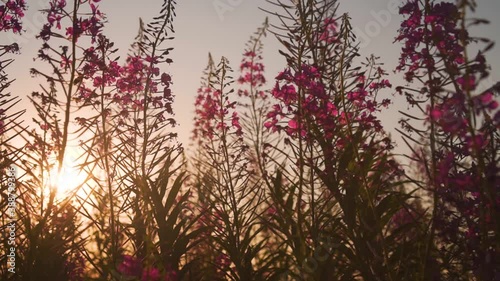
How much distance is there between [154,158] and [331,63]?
Result: 7.27ft

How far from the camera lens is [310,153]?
415 cm

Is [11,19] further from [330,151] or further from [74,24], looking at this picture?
[330,151]

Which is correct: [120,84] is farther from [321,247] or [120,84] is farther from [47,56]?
[321,247]

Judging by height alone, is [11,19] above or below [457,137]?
above

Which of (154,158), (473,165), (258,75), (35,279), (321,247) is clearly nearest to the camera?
(473,165)

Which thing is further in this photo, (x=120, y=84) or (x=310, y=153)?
(x=120, y=84)

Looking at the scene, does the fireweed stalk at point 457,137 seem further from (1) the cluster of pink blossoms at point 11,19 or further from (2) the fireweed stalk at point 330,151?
(1) the cluster of pink blossoms at point 11,19

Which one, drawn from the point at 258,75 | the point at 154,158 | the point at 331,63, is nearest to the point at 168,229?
the point at 154,158

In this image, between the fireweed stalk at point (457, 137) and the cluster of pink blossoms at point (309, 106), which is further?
the cluster of pink blossoms at point (309, 106)

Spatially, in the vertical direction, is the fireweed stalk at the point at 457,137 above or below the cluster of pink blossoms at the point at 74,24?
below
